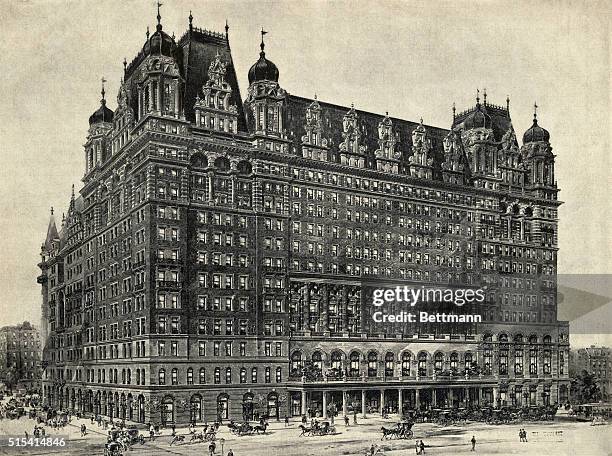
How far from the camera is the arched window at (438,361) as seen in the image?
51.4m

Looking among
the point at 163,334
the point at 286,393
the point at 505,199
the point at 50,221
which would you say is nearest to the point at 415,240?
the point at 505,199

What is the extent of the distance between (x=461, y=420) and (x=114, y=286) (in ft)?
68.8

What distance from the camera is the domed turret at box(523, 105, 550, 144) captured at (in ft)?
163

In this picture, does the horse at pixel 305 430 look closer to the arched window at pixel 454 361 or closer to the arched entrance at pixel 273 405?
the arched entrance at pixel 273 405

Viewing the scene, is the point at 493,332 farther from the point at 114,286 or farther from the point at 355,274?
the point at 114,286

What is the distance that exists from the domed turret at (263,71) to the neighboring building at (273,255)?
0.52 feet

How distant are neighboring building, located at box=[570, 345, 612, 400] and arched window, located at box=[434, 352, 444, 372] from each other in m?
8.21

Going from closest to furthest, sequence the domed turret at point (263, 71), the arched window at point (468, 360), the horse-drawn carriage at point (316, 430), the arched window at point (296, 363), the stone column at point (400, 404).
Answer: the horse-drawn carriage at point (316, 430) → the domed turret at point (263, 71) → the arched window at point (296, 363) → the stone column at point (400, 404) → the arched window at point (468, 360)

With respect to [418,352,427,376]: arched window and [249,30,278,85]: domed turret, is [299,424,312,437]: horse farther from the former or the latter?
[249,30,278,85]: domed turret

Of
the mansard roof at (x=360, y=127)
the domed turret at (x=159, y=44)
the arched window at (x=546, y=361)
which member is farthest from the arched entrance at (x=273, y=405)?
the domed turret at (x=159, y=44)

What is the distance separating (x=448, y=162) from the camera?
55750 millimetres

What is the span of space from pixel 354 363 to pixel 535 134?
17.4m
